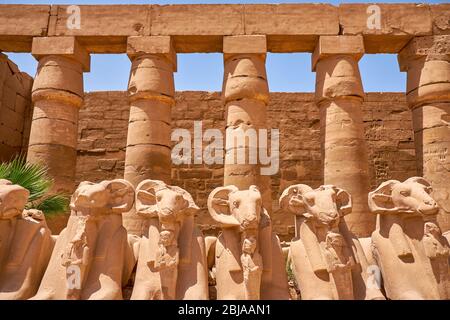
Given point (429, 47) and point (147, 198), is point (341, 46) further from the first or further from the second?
point (147, 198)

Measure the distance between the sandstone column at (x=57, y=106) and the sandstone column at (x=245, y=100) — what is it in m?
3.09

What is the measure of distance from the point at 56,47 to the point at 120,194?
233 inches

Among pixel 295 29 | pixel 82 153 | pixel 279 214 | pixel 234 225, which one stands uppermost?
pixel 295 29

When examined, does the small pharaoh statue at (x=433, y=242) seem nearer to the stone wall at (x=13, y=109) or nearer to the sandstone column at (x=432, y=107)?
the sandstone column at (x=432, y=107)

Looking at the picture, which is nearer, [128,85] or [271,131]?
[128,85]

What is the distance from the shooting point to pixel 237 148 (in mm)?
8242

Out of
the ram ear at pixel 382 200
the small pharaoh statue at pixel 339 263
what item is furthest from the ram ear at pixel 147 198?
the ram ear at pixel 382 200

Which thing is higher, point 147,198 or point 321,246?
point 147,198

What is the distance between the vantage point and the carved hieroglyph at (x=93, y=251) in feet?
12.2

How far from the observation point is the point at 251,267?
3.67 meters

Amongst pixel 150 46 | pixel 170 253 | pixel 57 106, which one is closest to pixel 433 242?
pixel 170 253
